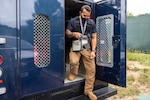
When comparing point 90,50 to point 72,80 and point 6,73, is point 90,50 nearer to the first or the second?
point 72,80

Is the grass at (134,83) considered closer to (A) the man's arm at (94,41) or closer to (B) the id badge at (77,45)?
(A) the man's arm at (94,41)

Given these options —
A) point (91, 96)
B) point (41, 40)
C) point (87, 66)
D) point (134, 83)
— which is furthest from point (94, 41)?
point (134, 83)

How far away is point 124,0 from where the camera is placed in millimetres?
2723

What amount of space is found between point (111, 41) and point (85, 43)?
0.40 meters

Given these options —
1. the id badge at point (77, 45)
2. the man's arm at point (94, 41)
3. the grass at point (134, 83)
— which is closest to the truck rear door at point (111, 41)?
the man's arm at point (94, 41)

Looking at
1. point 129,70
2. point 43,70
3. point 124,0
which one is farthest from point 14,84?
point 129,70

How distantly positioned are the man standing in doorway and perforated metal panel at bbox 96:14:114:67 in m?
0.17

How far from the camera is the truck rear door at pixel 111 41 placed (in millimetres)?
2756

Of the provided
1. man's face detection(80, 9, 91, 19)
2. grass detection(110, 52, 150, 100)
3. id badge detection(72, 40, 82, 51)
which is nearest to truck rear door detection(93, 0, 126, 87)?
man's face detection(80, 9, 91, 19)

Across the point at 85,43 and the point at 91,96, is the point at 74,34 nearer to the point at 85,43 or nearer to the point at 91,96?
the point at 85,43

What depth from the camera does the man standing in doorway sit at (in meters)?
2.90

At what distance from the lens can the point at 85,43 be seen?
2.93 m

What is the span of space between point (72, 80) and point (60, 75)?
0.57 meters

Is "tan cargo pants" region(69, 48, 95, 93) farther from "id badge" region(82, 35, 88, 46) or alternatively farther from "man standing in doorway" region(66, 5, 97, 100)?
"id badge" region(82, 35, 88, 46)
